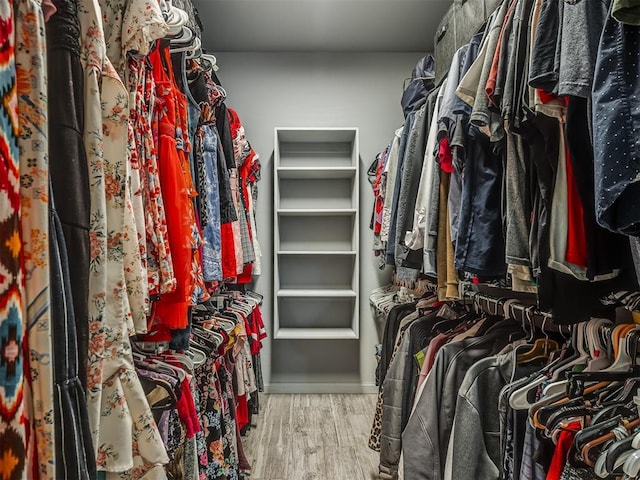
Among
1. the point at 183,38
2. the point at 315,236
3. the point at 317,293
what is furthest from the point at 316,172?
the point at 183,38

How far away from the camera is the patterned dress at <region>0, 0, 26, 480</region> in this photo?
60cm

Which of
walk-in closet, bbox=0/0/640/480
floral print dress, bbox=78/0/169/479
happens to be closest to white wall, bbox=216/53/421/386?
walk-in closet, bbox=0/0/640/480

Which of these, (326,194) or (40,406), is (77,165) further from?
(326,194)

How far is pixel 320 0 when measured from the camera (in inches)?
126

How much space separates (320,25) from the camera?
11.6 ft

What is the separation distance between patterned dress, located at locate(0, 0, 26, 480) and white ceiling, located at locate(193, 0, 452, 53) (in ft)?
9.45

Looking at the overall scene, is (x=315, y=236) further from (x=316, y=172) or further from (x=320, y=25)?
(x=320, y=25)

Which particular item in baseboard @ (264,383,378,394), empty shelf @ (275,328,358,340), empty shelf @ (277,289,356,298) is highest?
empty shelf @ (277,289,356,298)

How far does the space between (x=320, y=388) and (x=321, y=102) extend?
2188 mm

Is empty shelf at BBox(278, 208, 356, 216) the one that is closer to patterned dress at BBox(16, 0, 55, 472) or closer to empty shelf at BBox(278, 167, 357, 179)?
empty shelf at BBox(278, 167, 357, 179)

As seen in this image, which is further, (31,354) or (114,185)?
(114,185)

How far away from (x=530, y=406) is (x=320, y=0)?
9.03 ft

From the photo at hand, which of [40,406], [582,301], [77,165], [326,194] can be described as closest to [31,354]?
[40,406]

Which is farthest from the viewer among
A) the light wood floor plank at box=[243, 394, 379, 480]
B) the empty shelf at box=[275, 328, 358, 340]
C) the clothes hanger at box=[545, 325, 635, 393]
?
the empty shelf at box=[275, 328, 358, 340]
